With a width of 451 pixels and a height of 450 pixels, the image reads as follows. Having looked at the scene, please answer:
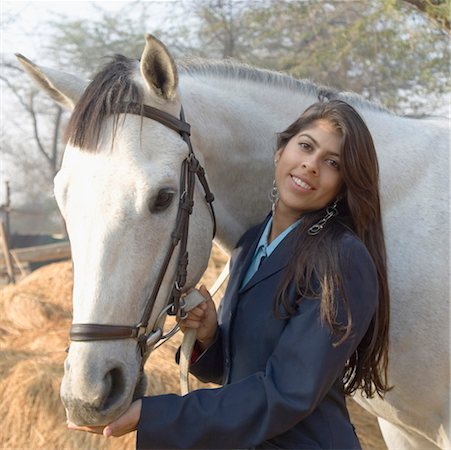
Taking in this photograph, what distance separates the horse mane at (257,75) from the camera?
2861 millimetres

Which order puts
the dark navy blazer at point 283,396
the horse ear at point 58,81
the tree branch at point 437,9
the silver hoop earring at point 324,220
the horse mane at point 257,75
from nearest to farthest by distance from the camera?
1. the dark navy blazer at point 283,396
2. the silver hoop earring at point 324,220
3. the horse ear at point 58,81
4. the horse mane at point 257,75
5. the tree branch at point 437,9

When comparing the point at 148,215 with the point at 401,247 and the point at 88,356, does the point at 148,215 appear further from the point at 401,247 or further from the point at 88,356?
the point at 401,247

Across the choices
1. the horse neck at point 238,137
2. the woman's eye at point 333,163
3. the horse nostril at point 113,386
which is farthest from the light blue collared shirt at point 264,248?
the horse nostril at point 113,386

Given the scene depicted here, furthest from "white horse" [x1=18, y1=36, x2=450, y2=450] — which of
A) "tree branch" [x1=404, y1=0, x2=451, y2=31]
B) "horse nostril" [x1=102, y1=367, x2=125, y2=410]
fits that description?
"tree branch" [x1=404, y1=0, x2=451, y2=31]

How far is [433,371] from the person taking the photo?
8.66 ft

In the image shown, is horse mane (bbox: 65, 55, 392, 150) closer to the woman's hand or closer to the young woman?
the young woman

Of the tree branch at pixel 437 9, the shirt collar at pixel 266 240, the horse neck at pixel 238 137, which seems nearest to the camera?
the shirt collar at pixel 266 240

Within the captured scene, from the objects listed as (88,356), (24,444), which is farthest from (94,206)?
(24,444)

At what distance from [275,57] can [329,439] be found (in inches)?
434

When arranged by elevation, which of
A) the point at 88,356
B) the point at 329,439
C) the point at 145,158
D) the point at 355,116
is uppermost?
the point at 355,116

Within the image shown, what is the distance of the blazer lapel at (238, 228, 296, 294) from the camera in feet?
6.85

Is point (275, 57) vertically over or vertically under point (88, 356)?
under

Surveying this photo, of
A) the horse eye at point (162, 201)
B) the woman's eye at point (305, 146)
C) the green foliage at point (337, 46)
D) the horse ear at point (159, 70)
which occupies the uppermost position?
the horse ear at point (159, 70)

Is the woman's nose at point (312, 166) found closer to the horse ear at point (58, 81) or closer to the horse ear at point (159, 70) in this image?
the horse ear at point (159, 70)
